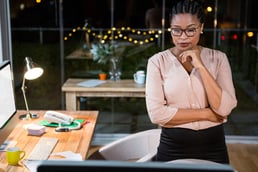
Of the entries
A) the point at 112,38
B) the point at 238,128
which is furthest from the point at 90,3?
the point at 238,128

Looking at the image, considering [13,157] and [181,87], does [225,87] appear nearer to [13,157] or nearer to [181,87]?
[181,87]

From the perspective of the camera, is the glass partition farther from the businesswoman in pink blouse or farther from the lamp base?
the businesswoman in pink blouse

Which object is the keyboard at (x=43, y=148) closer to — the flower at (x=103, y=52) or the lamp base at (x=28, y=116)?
the lamp base at (x=28, y=116)

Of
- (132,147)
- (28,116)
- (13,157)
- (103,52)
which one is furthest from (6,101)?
(103,52)

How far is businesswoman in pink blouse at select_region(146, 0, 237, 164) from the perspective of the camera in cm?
226

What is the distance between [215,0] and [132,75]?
1353 mm

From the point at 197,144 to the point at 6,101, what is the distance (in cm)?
131

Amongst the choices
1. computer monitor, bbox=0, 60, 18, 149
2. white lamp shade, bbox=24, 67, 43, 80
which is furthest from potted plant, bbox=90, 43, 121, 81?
computer monitor, bbox=0, 60, 18, 149

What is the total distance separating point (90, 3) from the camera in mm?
5207

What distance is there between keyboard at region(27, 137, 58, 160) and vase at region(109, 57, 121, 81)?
223cm

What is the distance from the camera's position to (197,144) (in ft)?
7.59

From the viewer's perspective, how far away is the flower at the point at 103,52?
17.0 ft

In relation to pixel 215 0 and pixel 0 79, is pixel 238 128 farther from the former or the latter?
pixel 0 79

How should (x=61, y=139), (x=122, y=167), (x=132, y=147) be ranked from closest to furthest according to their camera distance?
(x=122, y=167) → (x=61, y=139) → (x=132, y=147)
